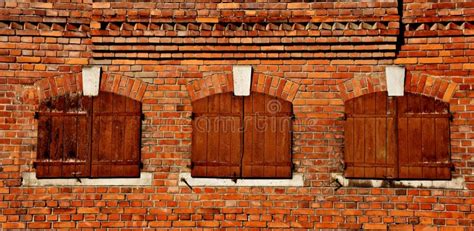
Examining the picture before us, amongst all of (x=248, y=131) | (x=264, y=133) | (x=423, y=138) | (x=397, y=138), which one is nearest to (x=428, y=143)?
(x=423, y=138)

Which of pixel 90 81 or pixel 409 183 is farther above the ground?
pixel 90 81

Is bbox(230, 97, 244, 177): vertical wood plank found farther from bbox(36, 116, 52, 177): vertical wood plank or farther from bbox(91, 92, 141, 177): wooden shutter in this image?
bbox(36, 116, 52, 177): vertical wood plank

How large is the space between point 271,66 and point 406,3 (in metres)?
2.00

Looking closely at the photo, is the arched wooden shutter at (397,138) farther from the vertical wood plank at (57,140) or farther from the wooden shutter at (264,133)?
the vertical wood plank at (57,140)

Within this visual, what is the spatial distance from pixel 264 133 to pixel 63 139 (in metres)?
2.67

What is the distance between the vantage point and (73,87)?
19.3ft

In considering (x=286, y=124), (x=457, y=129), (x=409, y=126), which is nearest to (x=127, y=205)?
(x=286, y=124)

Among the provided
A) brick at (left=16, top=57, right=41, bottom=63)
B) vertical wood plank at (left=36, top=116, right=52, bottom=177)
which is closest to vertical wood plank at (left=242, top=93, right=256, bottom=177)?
vertical wood plank at (left=36, top=116, right=52, bottom=177)

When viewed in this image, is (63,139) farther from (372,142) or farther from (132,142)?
(372,142)

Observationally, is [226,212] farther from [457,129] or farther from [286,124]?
[457,129]

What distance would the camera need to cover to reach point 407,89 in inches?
227

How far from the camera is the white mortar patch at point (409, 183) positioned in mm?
5652

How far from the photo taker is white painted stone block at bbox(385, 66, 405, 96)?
575cm

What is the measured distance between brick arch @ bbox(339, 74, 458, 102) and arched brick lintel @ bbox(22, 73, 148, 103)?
2.74 m
